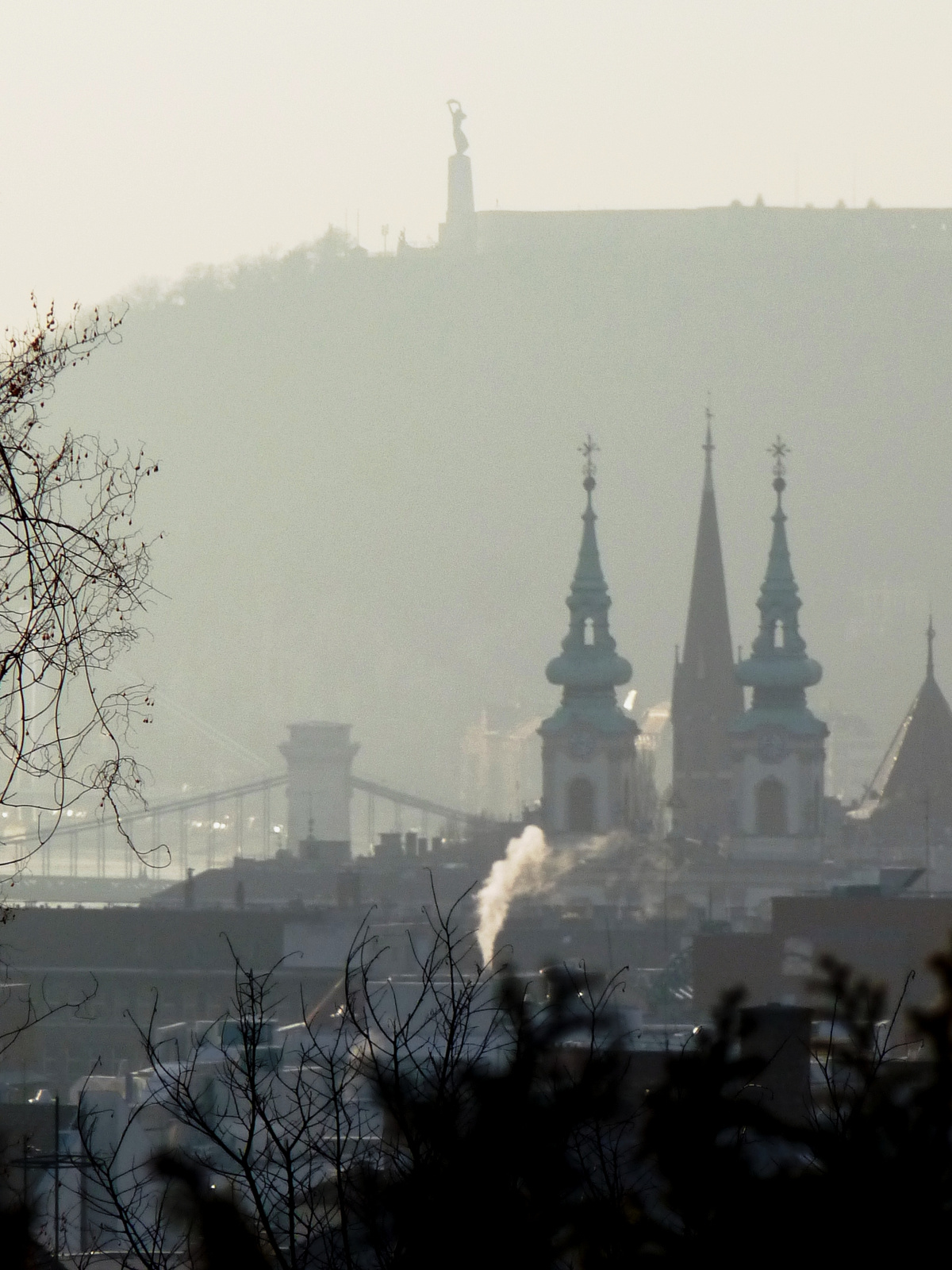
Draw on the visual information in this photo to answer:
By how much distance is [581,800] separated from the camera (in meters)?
78.6

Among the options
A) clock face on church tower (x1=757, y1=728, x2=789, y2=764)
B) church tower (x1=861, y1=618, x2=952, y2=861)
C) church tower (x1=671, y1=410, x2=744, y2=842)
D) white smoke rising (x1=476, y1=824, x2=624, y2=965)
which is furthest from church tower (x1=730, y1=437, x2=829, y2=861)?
church tower (x1=861, y1=618, x2=952, y2=861)

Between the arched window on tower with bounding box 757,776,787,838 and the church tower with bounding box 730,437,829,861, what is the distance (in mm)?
20

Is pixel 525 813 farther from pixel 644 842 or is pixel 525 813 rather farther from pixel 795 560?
pixel 795 560

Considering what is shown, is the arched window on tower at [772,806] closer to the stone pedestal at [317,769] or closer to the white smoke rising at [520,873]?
the white smoke rising at [520,873]

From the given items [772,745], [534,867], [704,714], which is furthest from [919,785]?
[772,745]

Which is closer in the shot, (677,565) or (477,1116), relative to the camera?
(477,1116)

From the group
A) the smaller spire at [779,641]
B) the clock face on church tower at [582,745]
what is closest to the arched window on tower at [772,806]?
the smaller spire at [779,641]

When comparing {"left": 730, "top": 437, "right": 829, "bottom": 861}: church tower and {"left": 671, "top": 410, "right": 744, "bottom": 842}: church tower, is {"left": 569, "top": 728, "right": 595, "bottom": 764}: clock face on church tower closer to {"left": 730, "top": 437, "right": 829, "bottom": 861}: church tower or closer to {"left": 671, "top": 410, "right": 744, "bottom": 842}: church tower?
{"left": 730, "top": 437, "right": 829, "bottom": 861}: church tower

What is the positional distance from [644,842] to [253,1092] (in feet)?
247

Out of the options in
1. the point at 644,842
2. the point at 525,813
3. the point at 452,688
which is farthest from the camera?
the point at 452,688

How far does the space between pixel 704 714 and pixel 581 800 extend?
16.3 meters

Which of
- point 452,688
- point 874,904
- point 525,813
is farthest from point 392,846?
point 452,688

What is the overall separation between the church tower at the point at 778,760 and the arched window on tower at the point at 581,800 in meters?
3.88

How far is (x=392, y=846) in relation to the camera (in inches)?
4050
